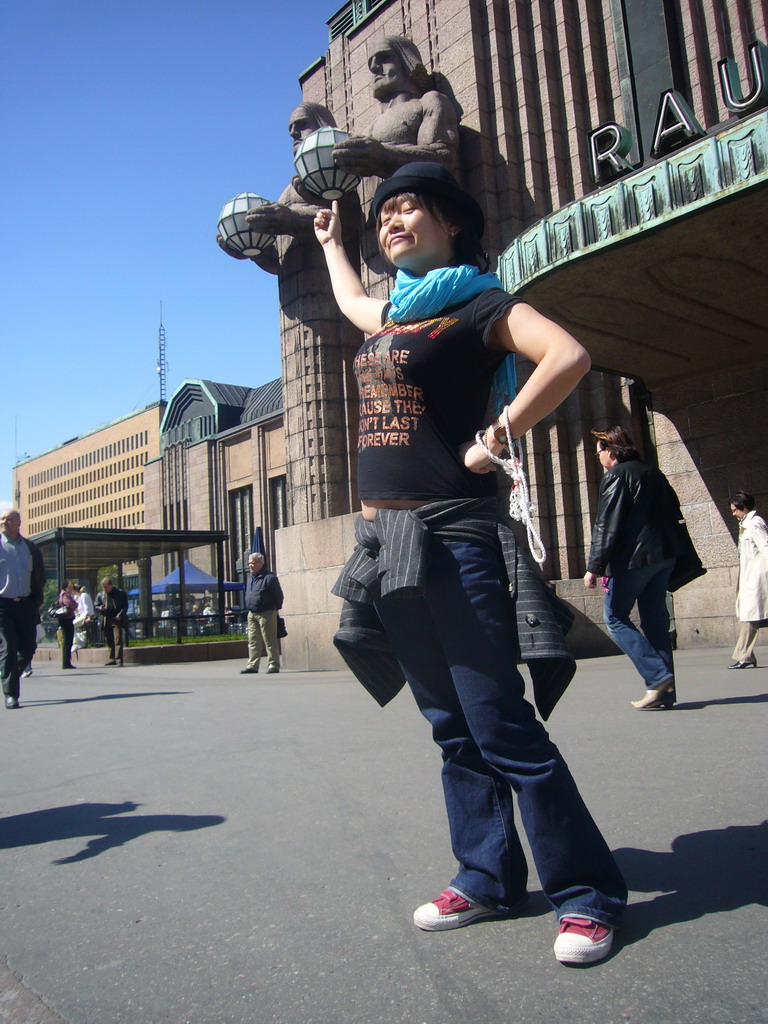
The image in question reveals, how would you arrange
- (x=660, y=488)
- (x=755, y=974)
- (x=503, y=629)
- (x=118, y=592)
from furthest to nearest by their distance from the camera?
1. (x=118, y=592)
2. (x=660, y=488)
3. (x=503, y=629)
4. (x=755, y=974)

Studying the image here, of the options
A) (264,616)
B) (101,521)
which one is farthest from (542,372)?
(101,521)

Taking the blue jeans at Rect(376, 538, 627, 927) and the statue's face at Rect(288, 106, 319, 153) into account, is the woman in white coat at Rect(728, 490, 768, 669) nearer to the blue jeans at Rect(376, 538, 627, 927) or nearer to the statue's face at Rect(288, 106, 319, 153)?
the blue jeans at Rect(376, 538, 627, 927)

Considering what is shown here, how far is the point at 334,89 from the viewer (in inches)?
603

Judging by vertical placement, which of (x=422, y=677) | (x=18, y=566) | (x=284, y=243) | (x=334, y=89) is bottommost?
(x=422, y=677)

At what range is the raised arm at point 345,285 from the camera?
8.60ft

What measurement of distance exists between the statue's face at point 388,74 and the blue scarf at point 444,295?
11.8 meters

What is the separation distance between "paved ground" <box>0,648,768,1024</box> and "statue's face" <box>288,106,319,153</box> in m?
12.2

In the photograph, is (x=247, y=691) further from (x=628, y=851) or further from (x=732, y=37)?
(x=732, y=37)

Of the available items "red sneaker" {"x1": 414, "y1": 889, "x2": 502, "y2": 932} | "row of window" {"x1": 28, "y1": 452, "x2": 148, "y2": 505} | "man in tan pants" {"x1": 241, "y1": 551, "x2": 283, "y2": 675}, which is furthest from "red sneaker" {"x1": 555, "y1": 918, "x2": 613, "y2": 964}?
"row of window" {"x1": 28, "y1": 452, "x2": 148, "y2": 505}

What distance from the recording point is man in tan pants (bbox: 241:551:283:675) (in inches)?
469

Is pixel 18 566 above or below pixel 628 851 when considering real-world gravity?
above

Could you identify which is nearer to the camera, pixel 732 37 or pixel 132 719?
pixel 132 719

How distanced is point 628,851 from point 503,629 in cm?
103

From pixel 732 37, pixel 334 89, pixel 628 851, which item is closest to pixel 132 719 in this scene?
pixel 628 851
